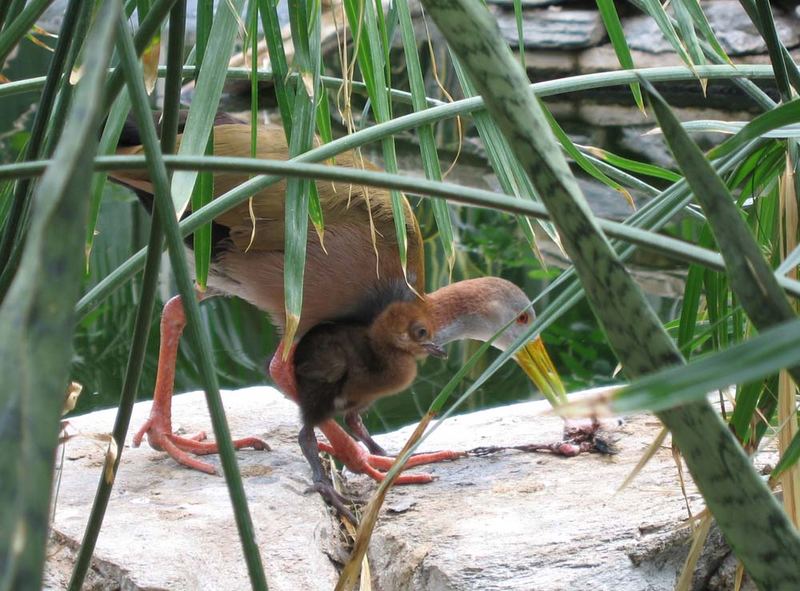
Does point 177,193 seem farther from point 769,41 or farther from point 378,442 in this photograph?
point 378,442

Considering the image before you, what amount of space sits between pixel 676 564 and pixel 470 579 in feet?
1.66

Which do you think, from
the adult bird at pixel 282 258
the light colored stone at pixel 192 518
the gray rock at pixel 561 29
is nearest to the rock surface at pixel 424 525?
the light colored stone at pixel 192 518

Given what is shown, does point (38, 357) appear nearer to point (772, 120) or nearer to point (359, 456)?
point (772, 120)

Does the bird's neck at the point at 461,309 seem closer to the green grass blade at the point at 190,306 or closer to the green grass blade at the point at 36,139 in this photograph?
the green grass blade at the point at 36,139

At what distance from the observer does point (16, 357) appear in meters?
0.42

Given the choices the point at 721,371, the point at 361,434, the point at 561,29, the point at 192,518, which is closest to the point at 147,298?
the point at 721,371

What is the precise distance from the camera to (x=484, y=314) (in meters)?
3.67

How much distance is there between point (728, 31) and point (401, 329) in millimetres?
7902

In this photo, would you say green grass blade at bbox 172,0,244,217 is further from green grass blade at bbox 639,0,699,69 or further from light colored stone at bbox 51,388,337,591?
light colored stone at bbox 51,388,337,591

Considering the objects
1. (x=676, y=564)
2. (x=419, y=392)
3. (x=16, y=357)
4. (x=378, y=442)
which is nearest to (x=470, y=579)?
(x=676, y=564)

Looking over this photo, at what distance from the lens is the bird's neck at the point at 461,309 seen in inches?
142

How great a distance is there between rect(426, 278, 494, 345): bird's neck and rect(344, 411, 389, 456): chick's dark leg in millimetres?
503

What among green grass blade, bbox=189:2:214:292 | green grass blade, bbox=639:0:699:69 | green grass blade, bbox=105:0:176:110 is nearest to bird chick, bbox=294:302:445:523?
green grass blade, bbox=189:2:214:292

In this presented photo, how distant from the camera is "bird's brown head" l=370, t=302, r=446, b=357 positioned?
3158 millimetres
